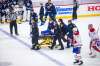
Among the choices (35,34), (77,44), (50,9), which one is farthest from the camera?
(50,9)

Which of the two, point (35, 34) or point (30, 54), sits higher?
point (35, 34)

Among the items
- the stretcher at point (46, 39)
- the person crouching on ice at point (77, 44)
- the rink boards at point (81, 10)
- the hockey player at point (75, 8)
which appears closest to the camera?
the person crouching on ice at point (77, 44)

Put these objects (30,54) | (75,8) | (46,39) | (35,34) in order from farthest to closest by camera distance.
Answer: (75,8)
(46,39)
(35,34)
(30,54)

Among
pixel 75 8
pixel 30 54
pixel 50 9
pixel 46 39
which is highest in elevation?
pixel 50 9

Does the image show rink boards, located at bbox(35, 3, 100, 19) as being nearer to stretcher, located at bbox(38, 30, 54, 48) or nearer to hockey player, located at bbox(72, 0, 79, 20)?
hockey player, located at bbox(72, 0, 79, 20)

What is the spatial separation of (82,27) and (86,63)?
8.52m

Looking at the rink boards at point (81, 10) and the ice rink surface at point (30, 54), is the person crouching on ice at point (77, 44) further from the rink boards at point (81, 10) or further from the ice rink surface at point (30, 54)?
the rink boards at point (81, 10)

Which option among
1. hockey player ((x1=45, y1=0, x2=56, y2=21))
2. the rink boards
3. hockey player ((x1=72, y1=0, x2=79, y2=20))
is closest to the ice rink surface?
hockey player ((x1=45, y1=0, x2=56, y2=21))

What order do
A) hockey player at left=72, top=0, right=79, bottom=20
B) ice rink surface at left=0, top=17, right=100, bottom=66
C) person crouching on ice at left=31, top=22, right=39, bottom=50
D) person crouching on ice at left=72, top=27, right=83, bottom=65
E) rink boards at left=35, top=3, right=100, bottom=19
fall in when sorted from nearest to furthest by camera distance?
person crouching on ice at left=72, top=27, right=83, bottom=65, ice rink surface at left=0, top=17, right=100, bottom=66, person crouching on ice at left=31, top=22, right=39, bottom=50, hockey player at left=72, top=0, right=79, bottom=20, rink boards at left=35, top=3, right=100, bottom=19

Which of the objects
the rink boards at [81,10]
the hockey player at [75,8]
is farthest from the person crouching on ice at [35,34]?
the rink boards at [81,10]

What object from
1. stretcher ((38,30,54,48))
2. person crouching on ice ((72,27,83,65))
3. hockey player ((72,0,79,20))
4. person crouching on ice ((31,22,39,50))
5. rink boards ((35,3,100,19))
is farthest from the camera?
rink boards ((35,3,100,19))

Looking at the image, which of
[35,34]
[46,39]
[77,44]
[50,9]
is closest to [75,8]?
[50,9]

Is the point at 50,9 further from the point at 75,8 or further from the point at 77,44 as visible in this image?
the point at 77,44

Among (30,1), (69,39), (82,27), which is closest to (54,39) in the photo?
(69,39)
